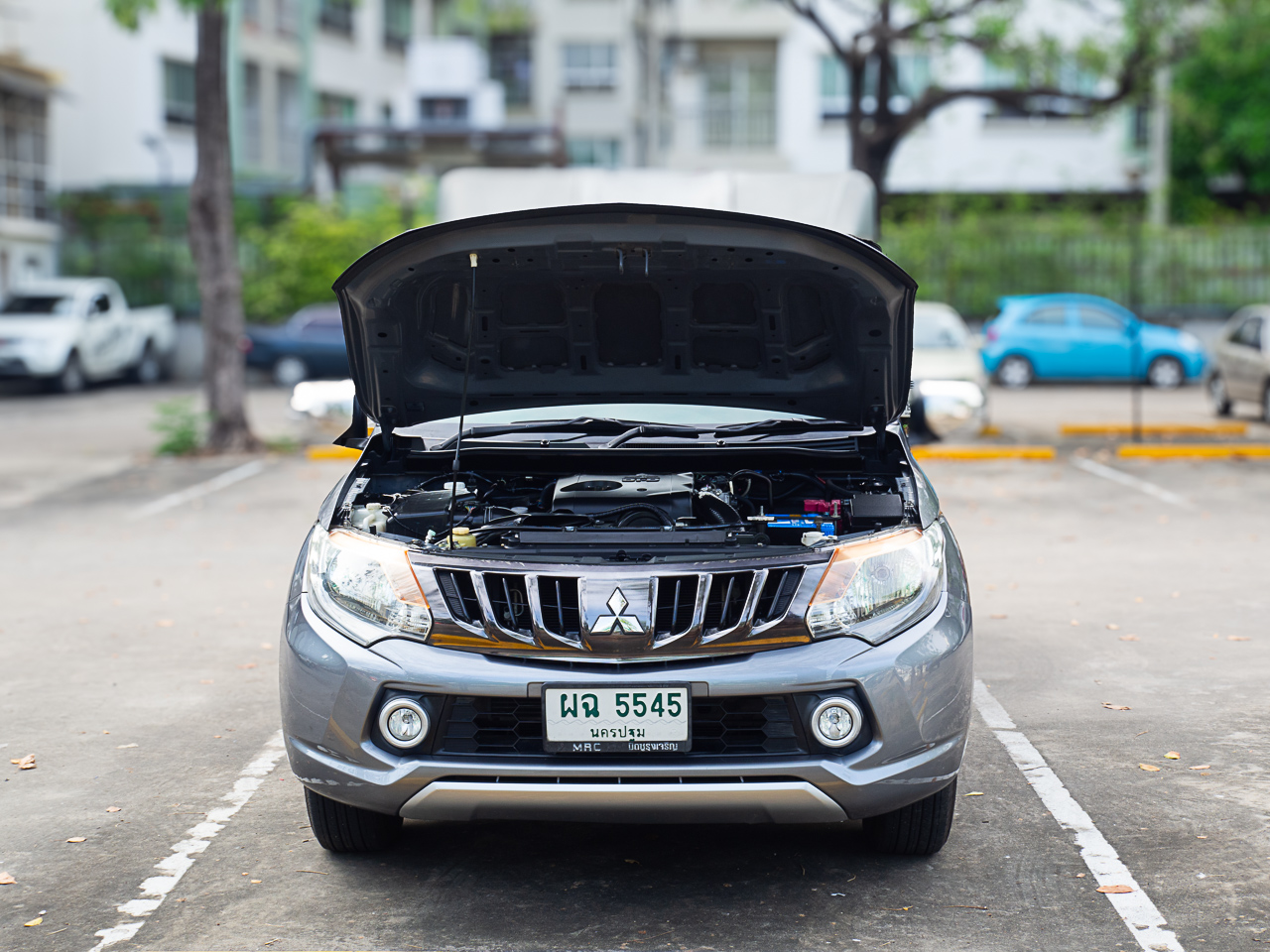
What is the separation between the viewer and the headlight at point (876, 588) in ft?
11.9

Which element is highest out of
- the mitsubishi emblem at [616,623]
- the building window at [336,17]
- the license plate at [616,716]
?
the building window at [336,17]

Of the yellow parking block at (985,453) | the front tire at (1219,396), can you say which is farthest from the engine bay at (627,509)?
the front tire at (1219,396)

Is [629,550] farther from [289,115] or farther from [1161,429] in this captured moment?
[289,115]

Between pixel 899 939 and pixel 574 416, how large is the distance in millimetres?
Result: 1977

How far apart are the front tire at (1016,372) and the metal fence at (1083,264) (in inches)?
160

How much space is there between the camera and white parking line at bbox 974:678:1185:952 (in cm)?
358

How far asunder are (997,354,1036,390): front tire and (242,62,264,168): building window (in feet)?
70.7

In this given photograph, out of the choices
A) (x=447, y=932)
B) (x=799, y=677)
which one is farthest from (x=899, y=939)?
(x=447, y=932)

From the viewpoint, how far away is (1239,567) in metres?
8.67

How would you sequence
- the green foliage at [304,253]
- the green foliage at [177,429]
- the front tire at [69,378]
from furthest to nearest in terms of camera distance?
1. the green foliage at [304,253]
2. the front tire at [69,378]
3. the green foliage at [177,429]

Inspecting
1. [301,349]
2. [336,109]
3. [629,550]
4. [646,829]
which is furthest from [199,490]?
[336,109]

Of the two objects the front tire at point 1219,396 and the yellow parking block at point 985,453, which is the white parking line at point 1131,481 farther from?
the front tire at point 1219,396

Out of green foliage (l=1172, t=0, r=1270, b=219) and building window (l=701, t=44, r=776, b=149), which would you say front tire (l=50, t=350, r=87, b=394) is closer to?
building window (l=701, t=44, r=776, b=149)

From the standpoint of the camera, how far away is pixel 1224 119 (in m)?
33.0
